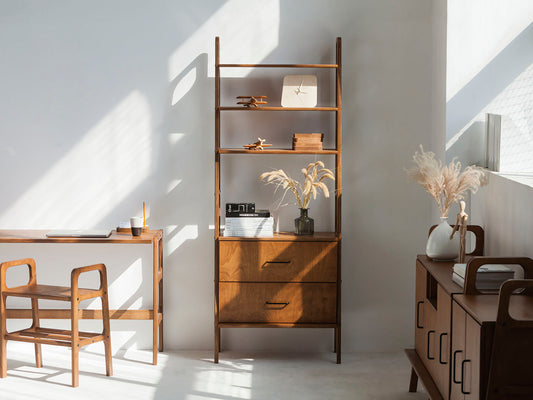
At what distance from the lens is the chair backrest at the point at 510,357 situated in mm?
2203

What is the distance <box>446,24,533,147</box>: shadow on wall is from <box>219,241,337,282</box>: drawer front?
1.07 m

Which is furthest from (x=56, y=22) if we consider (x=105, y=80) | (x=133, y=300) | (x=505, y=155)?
(x=505, y=155)

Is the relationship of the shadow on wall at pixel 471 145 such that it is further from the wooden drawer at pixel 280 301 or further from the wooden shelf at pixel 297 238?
the wooden drawer at pixel 280 301

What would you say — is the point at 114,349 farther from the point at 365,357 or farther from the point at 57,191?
the point at 365,357

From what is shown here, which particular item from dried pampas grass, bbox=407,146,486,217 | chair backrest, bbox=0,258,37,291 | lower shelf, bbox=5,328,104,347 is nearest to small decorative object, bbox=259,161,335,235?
dried pampas grass, bbox=407,146,486,217

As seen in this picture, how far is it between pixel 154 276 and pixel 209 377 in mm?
714

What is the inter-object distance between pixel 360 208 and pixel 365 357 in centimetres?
101

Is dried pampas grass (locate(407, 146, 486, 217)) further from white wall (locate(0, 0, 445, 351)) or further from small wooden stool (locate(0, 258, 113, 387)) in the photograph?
small wooden stool (locate(0, 258, 113, 387))

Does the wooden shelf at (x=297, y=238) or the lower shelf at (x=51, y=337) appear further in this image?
the wooden shelf at (x=297, y=238)

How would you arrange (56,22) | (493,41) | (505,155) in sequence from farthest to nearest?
(56,22), (493,41), (505,155)

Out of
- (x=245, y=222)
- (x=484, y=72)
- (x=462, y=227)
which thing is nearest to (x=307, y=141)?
(x=245, y=222)

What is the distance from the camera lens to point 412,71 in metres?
4.39

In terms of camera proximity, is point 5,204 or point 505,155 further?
point 5,204

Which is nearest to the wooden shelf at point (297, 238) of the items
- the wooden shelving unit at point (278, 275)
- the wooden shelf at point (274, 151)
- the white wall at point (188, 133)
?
the wooden shelving unit at point (278, 275)
